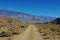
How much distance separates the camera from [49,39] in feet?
91.8
